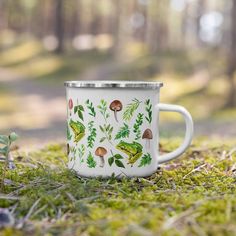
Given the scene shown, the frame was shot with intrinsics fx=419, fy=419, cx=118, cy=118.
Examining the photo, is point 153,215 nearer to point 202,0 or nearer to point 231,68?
point 231,68

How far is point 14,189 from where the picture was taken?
1.25 m

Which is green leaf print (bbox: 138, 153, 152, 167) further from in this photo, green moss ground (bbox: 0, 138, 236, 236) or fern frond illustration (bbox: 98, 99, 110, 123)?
fern frond illustration (bbox: 98, 99, 110, 123)

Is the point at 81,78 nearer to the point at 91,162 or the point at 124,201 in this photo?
the point at 91,162

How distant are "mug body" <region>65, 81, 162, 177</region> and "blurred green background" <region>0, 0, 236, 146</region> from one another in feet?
5.54

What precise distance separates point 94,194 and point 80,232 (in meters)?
0.26

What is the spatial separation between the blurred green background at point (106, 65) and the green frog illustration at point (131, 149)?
170 centimetres

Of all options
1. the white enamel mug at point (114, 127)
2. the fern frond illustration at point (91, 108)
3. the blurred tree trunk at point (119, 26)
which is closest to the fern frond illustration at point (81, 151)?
the white enamel mug at point (114, 127)

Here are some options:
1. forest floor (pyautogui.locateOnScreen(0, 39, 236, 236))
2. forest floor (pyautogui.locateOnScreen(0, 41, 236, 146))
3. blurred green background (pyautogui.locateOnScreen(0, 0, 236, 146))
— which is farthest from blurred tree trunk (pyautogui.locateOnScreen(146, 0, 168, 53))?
forest floor (pyautogui.locateOnScreen(0, 39, 236, 236))

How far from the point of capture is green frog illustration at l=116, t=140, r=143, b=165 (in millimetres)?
1336

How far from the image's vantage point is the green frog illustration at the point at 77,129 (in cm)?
138

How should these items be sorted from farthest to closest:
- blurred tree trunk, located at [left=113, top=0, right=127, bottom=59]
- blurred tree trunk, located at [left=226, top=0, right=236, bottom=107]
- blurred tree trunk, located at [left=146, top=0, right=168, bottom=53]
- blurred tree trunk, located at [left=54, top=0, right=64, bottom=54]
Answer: blurred tree trunk, located at [left=146, top=0, right=168, bottom=53], blurred tree trunk, located at [left=54, top=0, right=64, bottom=54], blurred tree trunk, located at [left=113, top=0, right=127, bottom=59], blurred tree trunk, located at [left=226, top=0, right=236, bottom=107]

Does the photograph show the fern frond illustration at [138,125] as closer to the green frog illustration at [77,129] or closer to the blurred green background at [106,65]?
the green frog illustration at [77,129]

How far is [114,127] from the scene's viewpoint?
1.33 m

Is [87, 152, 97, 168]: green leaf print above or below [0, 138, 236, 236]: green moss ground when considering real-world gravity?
above
